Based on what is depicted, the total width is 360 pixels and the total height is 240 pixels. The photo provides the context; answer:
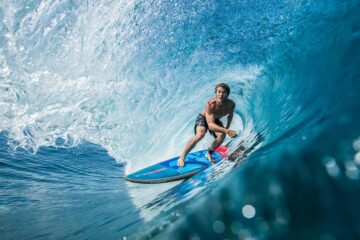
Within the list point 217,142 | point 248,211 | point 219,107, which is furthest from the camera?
point 217,142

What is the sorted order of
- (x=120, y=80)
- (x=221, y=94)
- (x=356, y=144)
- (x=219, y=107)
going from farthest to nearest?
(x=120, y=80) → (x=219, y=107) → (x=221, y=94) → (x=356, y=144)

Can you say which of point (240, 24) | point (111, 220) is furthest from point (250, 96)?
point (111, 220)

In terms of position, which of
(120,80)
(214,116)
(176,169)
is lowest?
(176,169)

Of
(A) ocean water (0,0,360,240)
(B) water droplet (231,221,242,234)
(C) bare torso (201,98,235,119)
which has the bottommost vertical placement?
(B) water droplet (231,221,242,234)

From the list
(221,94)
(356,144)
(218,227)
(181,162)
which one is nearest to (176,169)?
(181,162)

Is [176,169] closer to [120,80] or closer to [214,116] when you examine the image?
[214,116]

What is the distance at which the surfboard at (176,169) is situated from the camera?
5223mm

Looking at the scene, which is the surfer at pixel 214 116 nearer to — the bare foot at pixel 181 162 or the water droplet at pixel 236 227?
the bare foot at pixel 181 162

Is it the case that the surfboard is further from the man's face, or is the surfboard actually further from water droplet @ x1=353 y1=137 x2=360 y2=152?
water droplet @ x1=353 y1=137 x2=360 y2=152

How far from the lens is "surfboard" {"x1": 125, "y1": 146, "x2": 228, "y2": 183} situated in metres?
5.22

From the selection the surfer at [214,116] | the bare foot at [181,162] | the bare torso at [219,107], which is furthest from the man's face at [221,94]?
the bare foot at [181,162]

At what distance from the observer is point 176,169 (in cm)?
552

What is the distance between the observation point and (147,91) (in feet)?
27.5

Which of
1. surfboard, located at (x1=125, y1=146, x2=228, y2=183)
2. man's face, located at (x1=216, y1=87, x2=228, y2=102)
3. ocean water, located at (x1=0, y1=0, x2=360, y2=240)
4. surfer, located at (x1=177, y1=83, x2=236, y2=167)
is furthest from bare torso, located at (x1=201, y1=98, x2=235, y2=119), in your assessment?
surfboard, located at (x1=125, y1=146, x2=228, y2=183)
